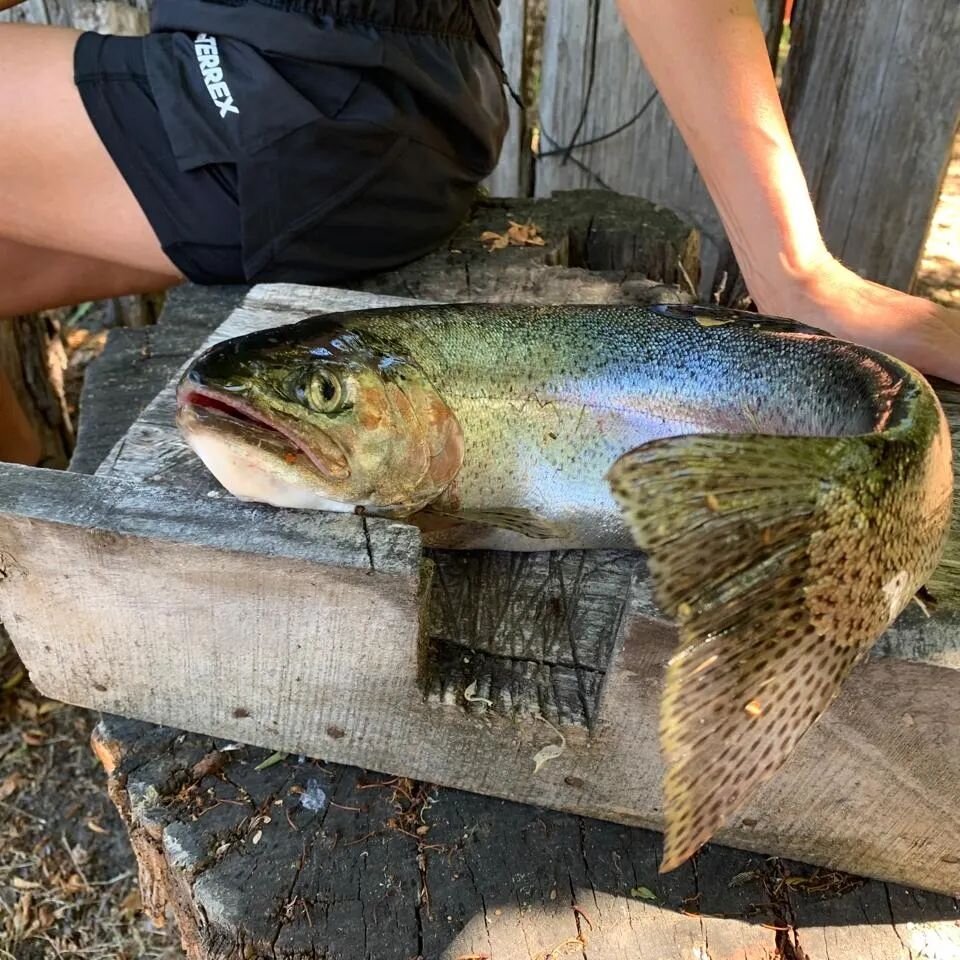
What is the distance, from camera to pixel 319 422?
131 centimetres

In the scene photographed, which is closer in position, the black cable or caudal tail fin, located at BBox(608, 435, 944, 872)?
caudal tail fin, located at BBox(608, 435, 944, 872)

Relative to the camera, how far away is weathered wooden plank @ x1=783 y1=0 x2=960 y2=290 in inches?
119

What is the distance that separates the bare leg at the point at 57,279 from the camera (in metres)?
2.38

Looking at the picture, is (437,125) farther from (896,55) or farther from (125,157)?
(896,55)

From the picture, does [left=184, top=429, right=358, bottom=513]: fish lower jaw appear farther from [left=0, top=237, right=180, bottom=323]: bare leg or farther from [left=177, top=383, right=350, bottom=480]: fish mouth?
[left=0, top=237, right=180, bottom=323]: bare leg

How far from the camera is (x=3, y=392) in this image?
2875mm

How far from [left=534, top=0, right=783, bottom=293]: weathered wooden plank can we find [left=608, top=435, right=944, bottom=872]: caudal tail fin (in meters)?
2.94

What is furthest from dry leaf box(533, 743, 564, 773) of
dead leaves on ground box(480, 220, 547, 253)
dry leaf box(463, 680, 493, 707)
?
dead leaves on ground box(480, 220, 547, 253)

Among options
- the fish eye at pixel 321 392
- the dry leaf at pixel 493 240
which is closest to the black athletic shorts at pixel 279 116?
the dry leaf at pixel 493 240

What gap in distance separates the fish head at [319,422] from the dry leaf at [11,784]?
2.02 meters

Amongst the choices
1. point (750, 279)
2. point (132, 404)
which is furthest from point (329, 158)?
point (750, 279)

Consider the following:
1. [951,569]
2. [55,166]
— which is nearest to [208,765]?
[951,569]

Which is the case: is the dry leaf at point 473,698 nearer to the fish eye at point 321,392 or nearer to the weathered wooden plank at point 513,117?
the fish eye at point 321,392

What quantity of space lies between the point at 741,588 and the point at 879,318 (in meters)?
1.07
